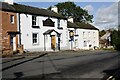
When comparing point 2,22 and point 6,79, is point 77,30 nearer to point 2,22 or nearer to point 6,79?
point 2,22

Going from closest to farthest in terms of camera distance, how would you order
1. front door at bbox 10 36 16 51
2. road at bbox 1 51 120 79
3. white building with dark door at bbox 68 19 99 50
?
road at bbox 1 51 120 79
front door at bbox 10 36 16 51
white building with dark door at bbox 68 19 99 50

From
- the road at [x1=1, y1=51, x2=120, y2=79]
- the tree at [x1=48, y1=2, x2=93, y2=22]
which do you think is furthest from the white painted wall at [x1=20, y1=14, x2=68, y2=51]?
the tree at [x1=48, y1=2, x2=93, y2=22]

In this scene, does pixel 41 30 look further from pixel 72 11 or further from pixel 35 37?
pixel 72 11

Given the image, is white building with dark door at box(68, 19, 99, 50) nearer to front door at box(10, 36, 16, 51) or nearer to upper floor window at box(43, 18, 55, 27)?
upper floor window at box(43, 18, 55, 27)

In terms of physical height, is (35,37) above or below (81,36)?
below

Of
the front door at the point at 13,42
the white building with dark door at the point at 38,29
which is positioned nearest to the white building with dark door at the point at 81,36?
the white building with dark door at the point at 38,29

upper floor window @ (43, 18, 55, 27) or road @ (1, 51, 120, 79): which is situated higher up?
upper floor window @ (43, 18, 55, 27)

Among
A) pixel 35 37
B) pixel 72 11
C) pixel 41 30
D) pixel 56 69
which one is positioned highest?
pixel 72 11

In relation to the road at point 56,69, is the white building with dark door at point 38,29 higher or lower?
higher

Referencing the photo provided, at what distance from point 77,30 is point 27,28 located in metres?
19.9

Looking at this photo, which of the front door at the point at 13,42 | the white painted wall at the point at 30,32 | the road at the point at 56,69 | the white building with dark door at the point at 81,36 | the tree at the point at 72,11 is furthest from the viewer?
the tree at the point at 72,11

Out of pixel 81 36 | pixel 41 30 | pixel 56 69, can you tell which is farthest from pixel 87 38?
pixel 56 69

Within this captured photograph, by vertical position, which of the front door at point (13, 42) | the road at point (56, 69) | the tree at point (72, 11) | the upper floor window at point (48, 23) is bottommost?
the road at point (56, 69)

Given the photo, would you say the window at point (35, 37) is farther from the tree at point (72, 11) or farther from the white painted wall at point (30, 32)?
the tree at point (72, 11)
